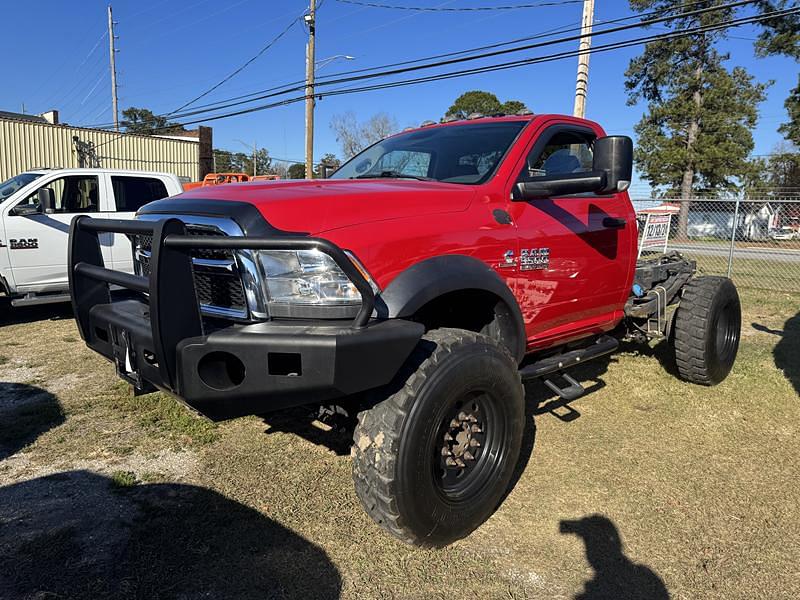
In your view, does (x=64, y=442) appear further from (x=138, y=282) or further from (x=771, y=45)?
(x=771, y=45)

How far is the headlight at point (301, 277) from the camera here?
91.5 inches

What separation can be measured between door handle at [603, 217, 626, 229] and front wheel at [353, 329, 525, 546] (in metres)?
1.66

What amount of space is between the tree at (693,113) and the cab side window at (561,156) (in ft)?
87.6

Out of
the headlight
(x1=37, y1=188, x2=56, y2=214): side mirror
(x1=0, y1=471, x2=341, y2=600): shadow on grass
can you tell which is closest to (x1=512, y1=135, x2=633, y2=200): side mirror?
the headlight

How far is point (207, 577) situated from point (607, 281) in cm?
311

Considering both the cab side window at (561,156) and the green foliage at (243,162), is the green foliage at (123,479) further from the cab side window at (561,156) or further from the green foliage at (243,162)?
the green foliage at (243,162)

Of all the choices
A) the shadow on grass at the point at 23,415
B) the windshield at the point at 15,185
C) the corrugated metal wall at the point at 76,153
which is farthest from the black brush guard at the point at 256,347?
the corrugated metal wall at the point at 76,153

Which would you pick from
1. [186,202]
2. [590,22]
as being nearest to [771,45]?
[590,22]

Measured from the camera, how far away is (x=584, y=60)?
12.5m

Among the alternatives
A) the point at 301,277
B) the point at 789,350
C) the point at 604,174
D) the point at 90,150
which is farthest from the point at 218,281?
the point at 90,150

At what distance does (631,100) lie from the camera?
31016mm

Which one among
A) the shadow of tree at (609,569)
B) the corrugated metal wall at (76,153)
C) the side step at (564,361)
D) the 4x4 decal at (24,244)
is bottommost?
the shadow of tree at (609,569)

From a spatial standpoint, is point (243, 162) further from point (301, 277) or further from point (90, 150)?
point (301, 277)

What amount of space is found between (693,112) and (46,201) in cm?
2966
